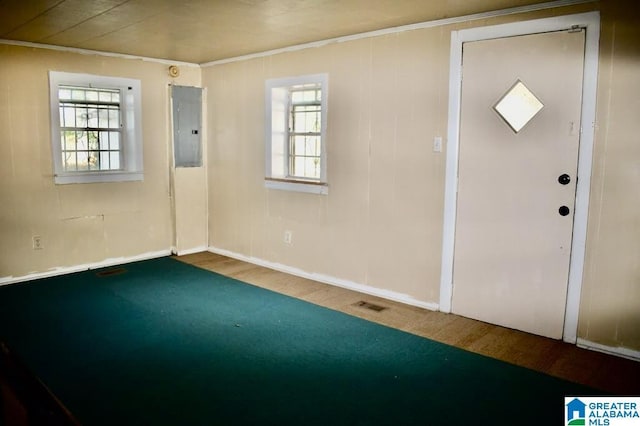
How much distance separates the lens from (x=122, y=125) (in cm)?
596

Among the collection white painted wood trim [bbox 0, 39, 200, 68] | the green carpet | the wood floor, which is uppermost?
white painted wood trim [bbox 0, 39, 200, 68]

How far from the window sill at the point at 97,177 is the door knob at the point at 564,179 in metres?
4.76

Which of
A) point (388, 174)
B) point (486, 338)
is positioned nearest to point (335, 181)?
point (388, 174)

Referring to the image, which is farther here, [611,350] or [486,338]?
[486,338]

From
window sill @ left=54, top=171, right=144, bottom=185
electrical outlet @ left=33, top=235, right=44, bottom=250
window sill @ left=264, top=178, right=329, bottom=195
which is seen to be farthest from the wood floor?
electrical outlet @ left=33, top=235, right=44, bottom=250

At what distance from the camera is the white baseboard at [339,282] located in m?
4.55

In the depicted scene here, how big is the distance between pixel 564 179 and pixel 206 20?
316 cm

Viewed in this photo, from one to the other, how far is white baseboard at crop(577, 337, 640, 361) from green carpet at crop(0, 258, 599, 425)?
2.20 feet

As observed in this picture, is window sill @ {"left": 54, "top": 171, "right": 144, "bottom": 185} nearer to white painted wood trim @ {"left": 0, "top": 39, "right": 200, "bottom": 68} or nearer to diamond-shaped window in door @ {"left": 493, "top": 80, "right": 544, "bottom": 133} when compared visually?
white painted wood trim @ {"left": 0, "top": 39, "right": 200, "bottom": 68}

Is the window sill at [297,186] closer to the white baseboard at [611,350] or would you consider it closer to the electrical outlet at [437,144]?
the electrical outlet at [437,144]

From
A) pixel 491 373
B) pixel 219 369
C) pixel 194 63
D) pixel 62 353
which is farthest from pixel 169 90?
pixel 491 373

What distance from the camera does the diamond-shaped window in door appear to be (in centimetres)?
373

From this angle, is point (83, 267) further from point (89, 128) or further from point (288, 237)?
point (288, 237)

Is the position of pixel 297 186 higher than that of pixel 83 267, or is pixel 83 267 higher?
pixel 297 186
